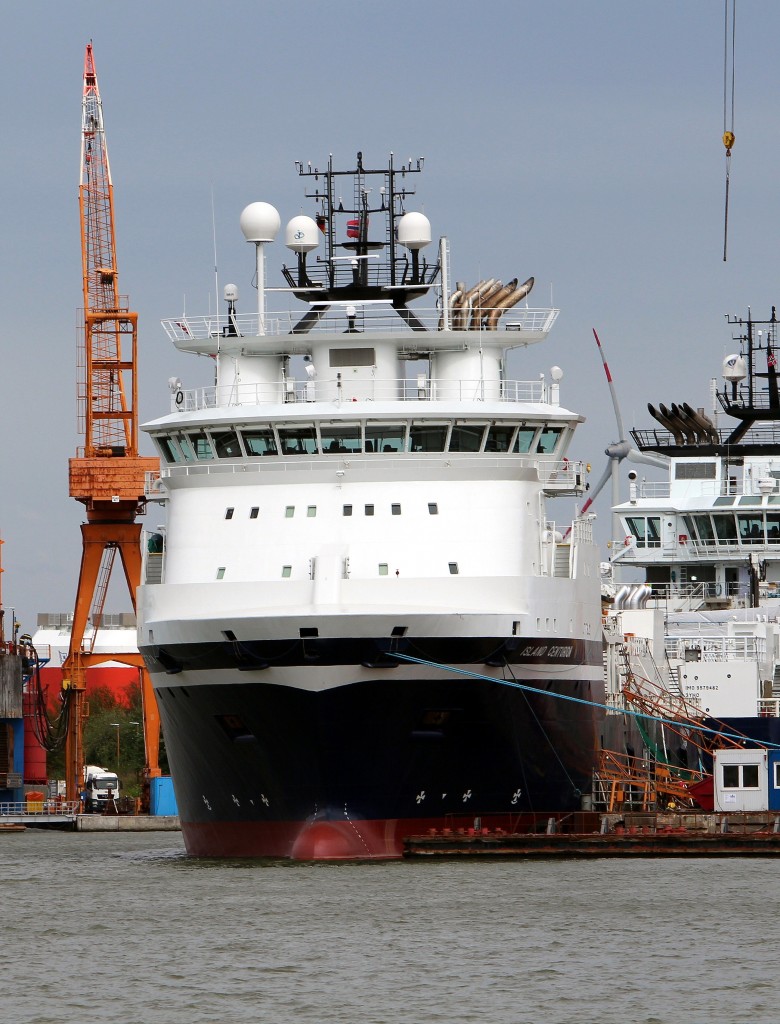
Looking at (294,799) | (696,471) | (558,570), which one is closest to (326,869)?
(294,799)

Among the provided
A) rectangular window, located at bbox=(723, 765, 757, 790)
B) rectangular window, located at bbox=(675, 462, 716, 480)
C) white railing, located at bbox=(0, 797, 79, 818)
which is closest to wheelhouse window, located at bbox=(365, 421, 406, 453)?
rectangular window, located at bbox=(723, 765, 757, 790)

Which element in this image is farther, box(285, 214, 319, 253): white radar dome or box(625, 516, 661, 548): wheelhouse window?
box(625, 516, 661, 548): wheelhouse window

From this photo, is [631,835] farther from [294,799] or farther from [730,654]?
[730,654]

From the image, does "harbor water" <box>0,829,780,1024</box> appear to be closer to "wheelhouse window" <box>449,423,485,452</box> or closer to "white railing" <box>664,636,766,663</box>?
"wheelhouse window" <box>449,423,485,452</box>

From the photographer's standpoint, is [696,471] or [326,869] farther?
[696,471]

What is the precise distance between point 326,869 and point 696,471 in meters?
44.0

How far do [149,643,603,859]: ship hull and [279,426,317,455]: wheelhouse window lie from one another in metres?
5.16

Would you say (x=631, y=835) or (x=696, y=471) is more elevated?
(x=696, y=471)

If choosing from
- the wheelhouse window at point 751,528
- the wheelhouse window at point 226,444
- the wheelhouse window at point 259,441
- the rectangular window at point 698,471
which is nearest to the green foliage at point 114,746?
the rectangular window at point 698,471

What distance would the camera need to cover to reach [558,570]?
51.0 metres

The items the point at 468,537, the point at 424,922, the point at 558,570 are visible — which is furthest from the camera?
the point at 558,570

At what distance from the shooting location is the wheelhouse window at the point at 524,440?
49.6 m

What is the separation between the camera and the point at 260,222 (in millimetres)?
53781

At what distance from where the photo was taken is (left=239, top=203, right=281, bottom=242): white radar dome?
5378 centimetres
